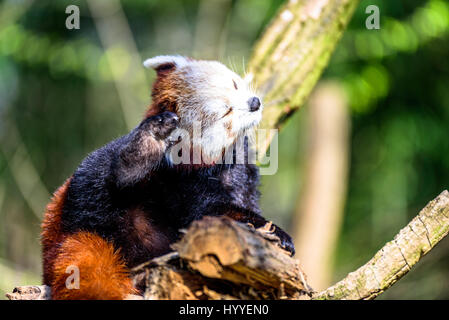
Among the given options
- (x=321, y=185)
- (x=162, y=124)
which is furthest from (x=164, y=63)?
(x=321, y=185)

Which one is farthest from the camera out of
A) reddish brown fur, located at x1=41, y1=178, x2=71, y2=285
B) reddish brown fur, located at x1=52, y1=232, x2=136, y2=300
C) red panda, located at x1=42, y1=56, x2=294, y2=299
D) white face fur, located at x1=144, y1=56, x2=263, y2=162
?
white face fur, located at x1=144, y1=56, x2=263, y2=162

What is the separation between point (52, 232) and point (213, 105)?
1.02 metres

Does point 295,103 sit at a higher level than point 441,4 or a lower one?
A: lower

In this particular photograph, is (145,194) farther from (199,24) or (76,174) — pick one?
(199,24)

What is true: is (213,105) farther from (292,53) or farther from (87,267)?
(292,53)

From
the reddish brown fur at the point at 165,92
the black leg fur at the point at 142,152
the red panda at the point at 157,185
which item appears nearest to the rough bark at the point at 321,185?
the red panda at the point at 157,185

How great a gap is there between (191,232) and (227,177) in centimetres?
91

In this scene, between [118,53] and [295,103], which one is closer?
[295,103]

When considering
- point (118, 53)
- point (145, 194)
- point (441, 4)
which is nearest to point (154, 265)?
point (145, 194)

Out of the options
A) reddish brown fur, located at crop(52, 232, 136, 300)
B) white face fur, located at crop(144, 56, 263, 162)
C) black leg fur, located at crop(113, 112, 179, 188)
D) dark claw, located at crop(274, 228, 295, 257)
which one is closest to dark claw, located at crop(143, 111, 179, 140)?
black leg fur, located at crop(113, 112, 179, 188)

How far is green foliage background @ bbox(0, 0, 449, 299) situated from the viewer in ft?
20.6

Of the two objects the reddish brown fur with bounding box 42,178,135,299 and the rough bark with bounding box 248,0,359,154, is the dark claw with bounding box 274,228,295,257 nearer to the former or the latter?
the reddish brown fur with bounding box 42,178,135,299

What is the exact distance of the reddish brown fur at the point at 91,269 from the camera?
2.00 metres

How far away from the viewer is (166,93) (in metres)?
2.60
